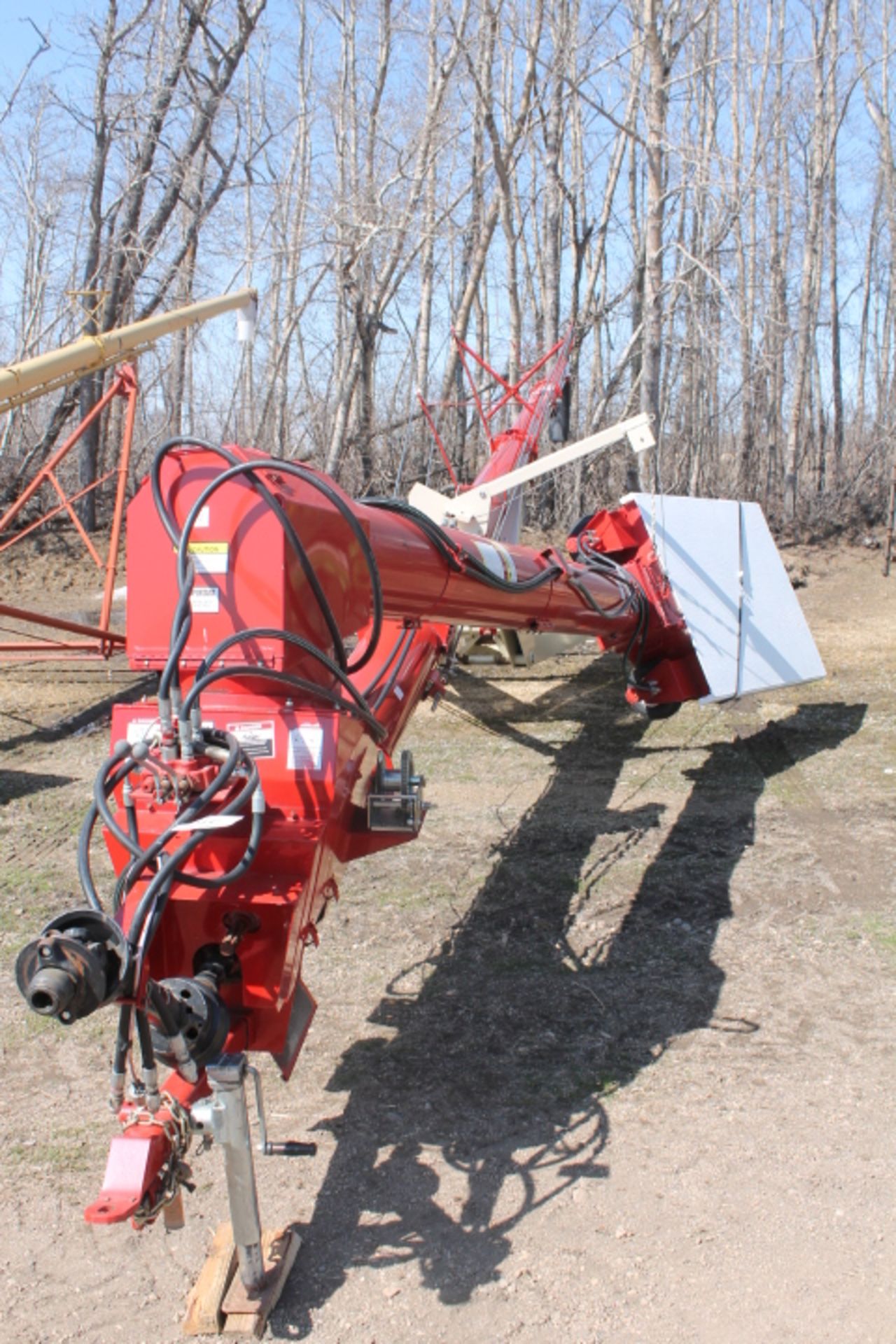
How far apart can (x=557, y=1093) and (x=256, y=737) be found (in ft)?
5.27

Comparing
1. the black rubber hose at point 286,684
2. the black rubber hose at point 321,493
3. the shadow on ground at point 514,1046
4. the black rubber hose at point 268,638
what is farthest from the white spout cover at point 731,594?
the black rubber hose at point 268,638

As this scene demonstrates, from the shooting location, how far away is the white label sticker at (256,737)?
2865mm

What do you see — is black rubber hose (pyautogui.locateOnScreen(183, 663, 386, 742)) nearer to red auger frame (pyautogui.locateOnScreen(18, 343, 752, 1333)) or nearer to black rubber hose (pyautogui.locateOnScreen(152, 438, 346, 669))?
red auger frame (pyautogui.locateOnScreen(18, 343, 752, 1333))

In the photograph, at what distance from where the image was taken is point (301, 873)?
108 inches

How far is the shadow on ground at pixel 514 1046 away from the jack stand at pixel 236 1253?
2.6 inches

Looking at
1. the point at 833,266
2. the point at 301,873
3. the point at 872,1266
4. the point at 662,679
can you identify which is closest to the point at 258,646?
the point at 301,873

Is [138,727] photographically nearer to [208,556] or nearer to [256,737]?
[256,737]

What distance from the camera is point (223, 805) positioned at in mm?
2641

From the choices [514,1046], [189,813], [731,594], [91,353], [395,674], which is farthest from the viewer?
[731,594]

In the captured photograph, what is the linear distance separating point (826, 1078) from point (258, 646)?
232cm

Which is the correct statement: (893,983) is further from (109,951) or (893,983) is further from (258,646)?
(109,951)

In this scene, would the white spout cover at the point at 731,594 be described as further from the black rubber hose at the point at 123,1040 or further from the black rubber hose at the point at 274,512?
the black rubber hose at the point at 123,1040

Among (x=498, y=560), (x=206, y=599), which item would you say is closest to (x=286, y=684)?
(x=206, y=599)

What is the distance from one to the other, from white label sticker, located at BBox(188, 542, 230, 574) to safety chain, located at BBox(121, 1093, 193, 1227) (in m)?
1.28
